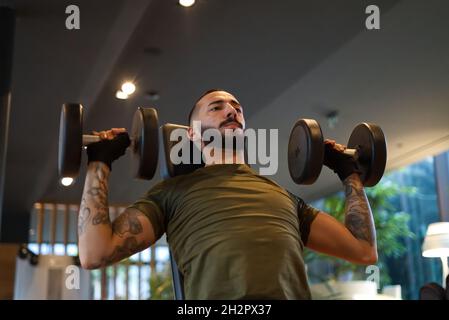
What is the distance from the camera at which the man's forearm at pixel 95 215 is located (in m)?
1.52

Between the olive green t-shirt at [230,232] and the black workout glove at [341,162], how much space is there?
0.24 m

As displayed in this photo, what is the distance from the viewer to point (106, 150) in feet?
5.49

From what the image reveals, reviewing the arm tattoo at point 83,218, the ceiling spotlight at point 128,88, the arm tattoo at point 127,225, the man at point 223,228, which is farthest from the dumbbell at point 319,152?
the ceiling spotlight at point 128,88

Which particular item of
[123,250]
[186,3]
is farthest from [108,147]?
[186,3]

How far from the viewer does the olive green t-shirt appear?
4.77 ft

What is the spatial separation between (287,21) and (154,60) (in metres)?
1.01

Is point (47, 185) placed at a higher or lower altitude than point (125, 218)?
higher

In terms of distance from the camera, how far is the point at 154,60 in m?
4.23

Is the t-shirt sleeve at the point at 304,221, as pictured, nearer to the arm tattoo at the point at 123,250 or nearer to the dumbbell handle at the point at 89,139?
the arm tattoo at the point at 123,250

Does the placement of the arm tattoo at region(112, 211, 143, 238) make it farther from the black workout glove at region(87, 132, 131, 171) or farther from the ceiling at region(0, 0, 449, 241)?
the ceiling at region(0, 0, 449, 241)

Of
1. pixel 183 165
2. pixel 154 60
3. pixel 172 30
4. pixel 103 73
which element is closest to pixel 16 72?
pixel 103 73

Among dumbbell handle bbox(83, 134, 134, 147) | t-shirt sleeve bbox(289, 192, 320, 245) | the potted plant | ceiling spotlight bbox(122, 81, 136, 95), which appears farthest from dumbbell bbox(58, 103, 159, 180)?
the potted plant

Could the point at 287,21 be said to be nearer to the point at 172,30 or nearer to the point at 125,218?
the point at 172,30
